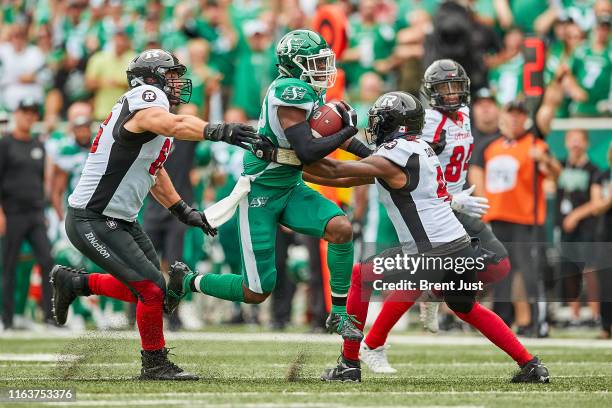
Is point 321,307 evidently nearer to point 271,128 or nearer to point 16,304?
point 16,304

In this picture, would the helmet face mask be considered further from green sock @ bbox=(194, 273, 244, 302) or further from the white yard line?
the white yard line

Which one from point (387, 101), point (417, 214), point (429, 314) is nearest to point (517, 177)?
point (429, 314)

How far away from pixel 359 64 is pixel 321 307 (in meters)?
3.43

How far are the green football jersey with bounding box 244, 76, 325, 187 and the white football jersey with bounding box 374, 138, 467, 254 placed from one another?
55cm

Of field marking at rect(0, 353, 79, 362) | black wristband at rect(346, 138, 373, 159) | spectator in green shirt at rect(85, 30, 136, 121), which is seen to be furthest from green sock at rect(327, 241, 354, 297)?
spectator in green shirt at rect(85, 30, 136, 121)

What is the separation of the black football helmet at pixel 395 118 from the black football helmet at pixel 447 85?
1270 mm

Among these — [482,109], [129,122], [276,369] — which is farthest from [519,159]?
[129,122]

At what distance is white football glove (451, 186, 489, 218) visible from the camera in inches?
360

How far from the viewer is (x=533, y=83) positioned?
12.3 metres

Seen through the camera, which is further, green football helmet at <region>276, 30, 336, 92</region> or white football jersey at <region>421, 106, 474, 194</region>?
white football jersey at <region>421, 106, 474, 194</region>

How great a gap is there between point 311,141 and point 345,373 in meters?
1.50

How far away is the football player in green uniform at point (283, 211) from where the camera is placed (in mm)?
8258

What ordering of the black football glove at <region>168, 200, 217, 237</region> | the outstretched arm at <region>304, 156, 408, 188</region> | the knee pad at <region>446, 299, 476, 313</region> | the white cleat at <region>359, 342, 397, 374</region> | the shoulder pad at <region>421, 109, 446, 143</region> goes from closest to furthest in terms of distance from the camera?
the outstretched arm at <region>304, 156, 408, 188</region>
the knee pad at <region>446, 299, 476, 313</region>
the black football glove at <region>168, 200, 217, 237</region>
the white cleat at <region>359, 342, 397, 374</region>
the shoulder pad at <region>421, 109, 446, 143</region>

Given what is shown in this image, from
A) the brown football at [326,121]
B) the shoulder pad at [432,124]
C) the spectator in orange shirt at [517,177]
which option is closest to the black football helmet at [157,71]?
the brown football at [326,121]
